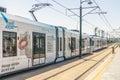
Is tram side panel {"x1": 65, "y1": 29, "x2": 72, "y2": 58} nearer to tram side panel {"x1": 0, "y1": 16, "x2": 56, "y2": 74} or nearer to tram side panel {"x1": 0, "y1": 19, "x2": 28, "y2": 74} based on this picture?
tram side panel {"x1": 0, "y1": 16, "x2": 56, "y2": 74}

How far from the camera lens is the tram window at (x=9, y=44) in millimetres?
11931

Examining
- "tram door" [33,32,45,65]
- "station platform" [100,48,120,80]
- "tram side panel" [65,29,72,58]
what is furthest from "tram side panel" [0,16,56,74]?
"tram side panel" [65,29,72,58]

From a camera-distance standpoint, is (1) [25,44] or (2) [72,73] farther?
(2) [72,73]

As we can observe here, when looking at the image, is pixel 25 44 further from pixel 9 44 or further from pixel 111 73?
pixel 111 73

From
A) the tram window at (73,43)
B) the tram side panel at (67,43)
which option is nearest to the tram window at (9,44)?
the tram side panel at (67,43)

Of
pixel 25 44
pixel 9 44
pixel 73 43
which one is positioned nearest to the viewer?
pixel 9 44

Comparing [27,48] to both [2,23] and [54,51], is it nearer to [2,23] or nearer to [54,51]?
[2,23]

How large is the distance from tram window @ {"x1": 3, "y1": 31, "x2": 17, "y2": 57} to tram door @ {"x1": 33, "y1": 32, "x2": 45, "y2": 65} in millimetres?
2461

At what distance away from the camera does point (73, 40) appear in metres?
26.8

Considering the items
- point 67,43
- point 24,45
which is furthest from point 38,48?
point 67,43

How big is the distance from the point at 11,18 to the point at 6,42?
138cm

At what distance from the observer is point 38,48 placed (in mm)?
15891

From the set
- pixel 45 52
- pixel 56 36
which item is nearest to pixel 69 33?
pixel 56 36

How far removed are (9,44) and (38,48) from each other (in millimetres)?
3742
